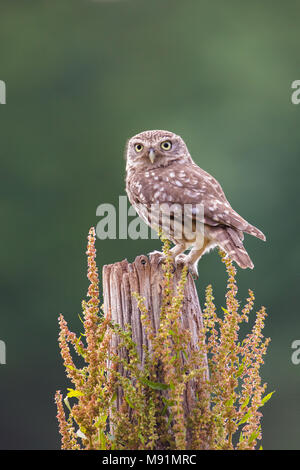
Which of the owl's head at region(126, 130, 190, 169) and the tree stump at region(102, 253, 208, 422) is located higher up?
the owl's head at region(126, 130, 190, 169)

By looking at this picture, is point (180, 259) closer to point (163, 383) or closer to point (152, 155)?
point (152, 155)

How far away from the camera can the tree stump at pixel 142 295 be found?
2.88 m

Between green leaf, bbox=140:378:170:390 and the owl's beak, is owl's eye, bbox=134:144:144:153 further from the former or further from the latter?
green leaf, bbox=140:378:170:390

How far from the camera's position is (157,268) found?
2.96m

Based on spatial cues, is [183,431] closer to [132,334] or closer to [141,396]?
[141,396]

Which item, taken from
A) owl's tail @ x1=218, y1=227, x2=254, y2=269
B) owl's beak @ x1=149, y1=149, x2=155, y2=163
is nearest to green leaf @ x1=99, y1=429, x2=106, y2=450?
owl's tail @ x1=218, y1=227, x2=254, y2=269

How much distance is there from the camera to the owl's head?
14.5 ft

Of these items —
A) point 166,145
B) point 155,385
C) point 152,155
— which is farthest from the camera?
point 166,145

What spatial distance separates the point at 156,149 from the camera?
443 centimetres

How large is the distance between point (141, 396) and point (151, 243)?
6.40 meters

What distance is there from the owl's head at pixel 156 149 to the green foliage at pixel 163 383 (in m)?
1.72

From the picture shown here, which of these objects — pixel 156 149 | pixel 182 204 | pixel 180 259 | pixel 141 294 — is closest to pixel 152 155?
pixel 156 149

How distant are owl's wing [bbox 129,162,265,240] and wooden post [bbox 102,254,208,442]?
0.69m

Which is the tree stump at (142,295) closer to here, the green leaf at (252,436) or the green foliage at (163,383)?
the green foliage at (163,383)
